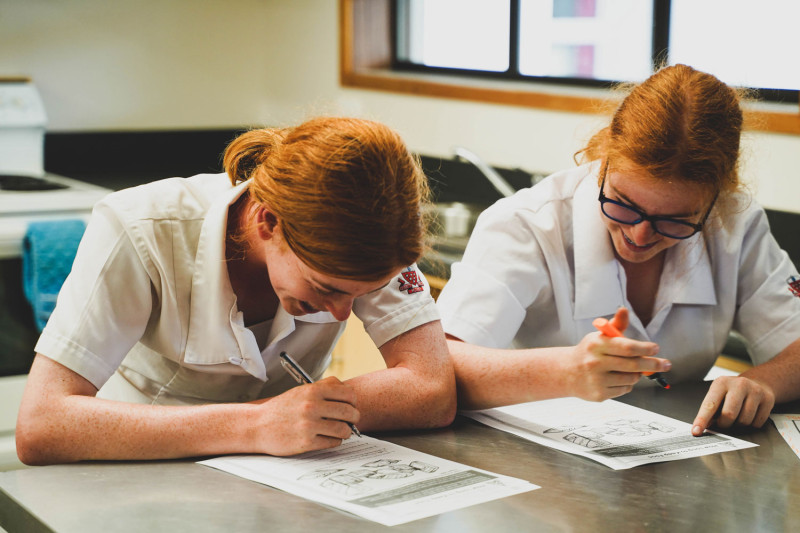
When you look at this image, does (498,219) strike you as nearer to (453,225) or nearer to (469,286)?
(469,286)

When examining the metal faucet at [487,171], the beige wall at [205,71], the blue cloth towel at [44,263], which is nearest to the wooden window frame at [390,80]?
the beige wall at [205,71]

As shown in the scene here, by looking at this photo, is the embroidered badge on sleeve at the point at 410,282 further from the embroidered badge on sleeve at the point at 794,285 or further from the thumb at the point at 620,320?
the embroidered badge on sleeve at the point at 794,285

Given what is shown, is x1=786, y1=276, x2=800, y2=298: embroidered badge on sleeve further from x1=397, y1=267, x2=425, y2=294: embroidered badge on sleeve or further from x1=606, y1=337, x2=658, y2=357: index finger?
x1=397, y1=267, x2=425, y2=294: embroidered badge on sleeve

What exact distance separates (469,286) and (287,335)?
35cm

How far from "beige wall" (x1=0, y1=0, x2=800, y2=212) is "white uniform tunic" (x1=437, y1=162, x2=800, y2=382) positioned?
4.19 feet

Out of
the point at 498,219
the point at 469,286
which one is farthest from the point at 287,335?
the point at 498,219

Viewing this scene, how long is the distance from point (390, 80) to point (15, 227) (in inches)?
57.5

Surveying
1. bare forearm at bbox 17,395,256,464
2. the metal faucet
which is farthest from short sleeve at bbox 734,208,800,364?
the metal faucet

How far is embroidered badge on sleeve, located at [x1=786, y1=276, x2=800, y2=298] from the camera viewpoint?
1841 millimetres

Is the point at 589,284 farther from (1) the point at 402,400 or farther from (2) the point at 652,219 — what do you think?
(1) the point at 402,400

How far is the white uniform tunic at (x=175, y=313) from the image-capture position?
133cm

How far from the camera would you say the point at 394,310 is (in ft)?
5.00

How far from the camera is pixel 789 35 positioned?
253cm

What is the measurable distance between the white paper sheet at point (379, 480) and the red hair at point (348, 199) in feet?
0.83
